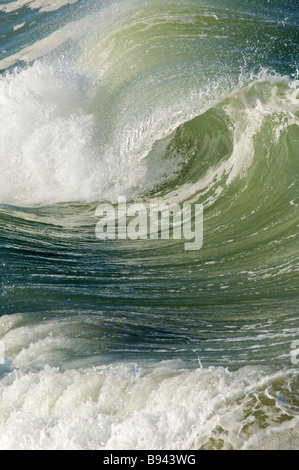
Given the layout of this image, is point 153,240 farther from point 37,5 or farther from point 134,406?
point 37,5

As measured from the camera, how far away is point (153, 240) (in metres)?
6.76

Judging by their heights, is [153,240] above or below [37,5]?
below

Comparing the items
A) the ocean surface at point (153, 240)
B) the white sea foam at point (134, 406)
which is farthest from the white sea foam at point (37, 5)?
the white sea foam at point (134, 406)

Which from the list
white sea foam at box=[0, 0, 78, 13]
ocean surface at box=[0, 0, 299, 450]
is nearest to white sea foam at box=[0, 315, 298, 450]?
ocean surface at box=[0, 0, 299, 450]

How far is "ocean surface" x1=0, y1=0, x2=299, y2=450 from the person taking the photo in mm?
3193

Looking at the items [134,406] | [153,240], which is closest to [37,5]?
[153,240]

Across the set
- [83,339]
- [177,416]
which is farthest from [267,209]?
[177,416]

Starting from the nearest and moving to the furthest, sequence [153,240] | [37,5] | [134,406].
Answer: [134,406] < [153,240] < [37,5]

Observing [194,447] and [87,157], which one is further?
[87,157]

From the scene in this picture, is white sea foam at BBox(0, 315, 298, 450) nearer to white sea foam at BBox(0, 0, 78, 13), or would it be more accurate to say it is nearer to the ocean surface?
the ocean surface

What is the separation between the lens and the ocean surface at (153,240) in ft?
10.5

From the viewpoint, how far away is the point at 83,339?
13.8 ft
